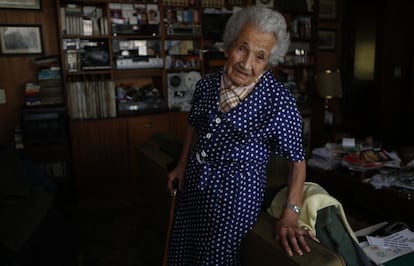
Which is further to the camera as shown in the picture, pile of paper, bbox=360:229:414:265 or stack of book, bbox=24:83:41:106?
stack of book, bbox=24:83:41:106

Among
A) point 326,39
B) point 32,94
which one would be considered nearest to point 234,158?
point 32,94

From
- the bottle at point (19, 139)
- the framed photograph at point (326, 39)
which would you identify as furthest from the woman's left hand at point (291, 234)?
the framed photograph at point (326, 39)

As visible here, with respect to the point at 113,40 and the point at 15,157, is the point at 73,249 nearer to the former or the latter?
the point at 15,157

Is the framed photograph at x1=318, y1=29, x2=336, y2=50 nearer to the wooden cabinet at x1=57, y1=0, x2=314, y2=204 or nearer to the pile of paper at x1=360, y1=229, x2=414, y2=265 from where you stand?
the wooden cabinet at x1=57, y1=0, x2=314, y2=204

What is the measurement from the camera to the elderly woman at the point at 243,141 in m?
1.07

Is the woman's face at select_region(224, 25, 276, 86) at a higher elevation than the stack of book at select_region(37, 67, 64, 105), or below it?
higher

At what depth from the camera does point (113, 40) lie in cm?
324

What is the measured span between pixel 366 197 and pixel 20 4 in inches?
120

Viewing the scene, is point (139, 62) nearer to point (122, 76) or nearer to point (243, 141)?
point (122, 76)

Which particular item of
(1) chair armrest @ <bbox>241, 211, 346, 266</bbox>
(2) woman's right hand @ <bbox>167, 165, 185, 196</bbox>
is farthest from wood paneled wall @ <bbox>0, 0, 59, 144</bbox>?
(1) chair armrest @ <bbox>241, 211, 346, 266</bbox>

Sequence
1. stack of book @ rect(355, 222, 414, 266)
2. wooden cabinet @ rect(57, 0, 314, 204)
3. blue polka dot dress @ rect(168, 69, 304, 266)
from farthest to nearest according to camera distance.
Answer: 1. wooden cabinet @ rect(57, 0, 314, 204)
2. stack of book @ rect(355, 222, 414, 266)
3. blue polka dot dress @ rect(168, 69, 304, 266)

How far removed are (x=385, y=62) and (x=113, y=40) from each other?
11.9 ft

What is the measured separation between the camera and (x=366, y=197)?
2.13m

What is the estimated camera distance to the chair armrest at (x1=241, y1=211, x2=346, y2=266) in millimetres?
957
